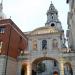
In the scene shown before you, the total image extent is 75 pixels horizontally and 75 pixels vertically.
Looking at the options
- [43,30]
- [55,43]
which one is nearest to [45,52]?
[55,43]

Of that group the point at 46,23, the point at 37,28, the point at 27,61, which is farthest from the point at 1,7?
the point at 27,61

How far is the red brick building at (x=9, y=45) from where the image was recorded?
29.2 m

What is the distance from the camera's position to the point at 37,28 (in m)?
39.0

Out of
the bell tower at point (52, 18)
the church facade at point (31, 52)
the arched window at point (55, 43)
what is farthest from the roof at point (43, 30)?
the bell tower at point (52, 18)

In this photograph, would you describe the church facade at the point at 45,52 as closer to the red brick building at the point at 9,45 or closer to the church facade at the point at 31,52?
the church facade at the point at 31,52

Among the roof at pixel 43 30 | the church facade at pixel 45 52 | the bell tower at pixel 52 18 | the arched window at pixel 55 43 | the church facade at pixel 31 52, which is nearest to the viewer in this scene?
the church facade at pixel 31 52

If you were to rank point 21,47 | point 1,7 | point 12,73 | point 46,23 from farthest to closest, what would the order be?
point 46,23 → point 1,7 → point 21,47 → point 12,73

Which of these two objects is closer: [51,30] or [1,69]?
[1,69]

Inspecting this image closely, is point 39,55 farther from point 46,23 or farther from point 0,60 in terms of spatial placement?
point 46,23

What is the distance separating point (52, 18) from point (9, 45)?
36.9m

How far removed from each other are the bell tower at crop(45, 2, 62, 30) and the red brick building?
1202 inches

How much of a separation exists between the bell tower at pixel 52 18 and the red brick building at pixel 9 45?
30535 mm

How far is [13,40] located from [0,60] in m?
5.33

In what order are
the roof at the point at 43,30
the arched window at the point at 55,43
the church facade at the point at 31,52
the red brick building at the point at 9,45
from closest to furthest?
the red brick building at the point at 9,45, the church facade at the point at 31,52, the arched window at the point at 55,43, the roof at the point at 43,30
